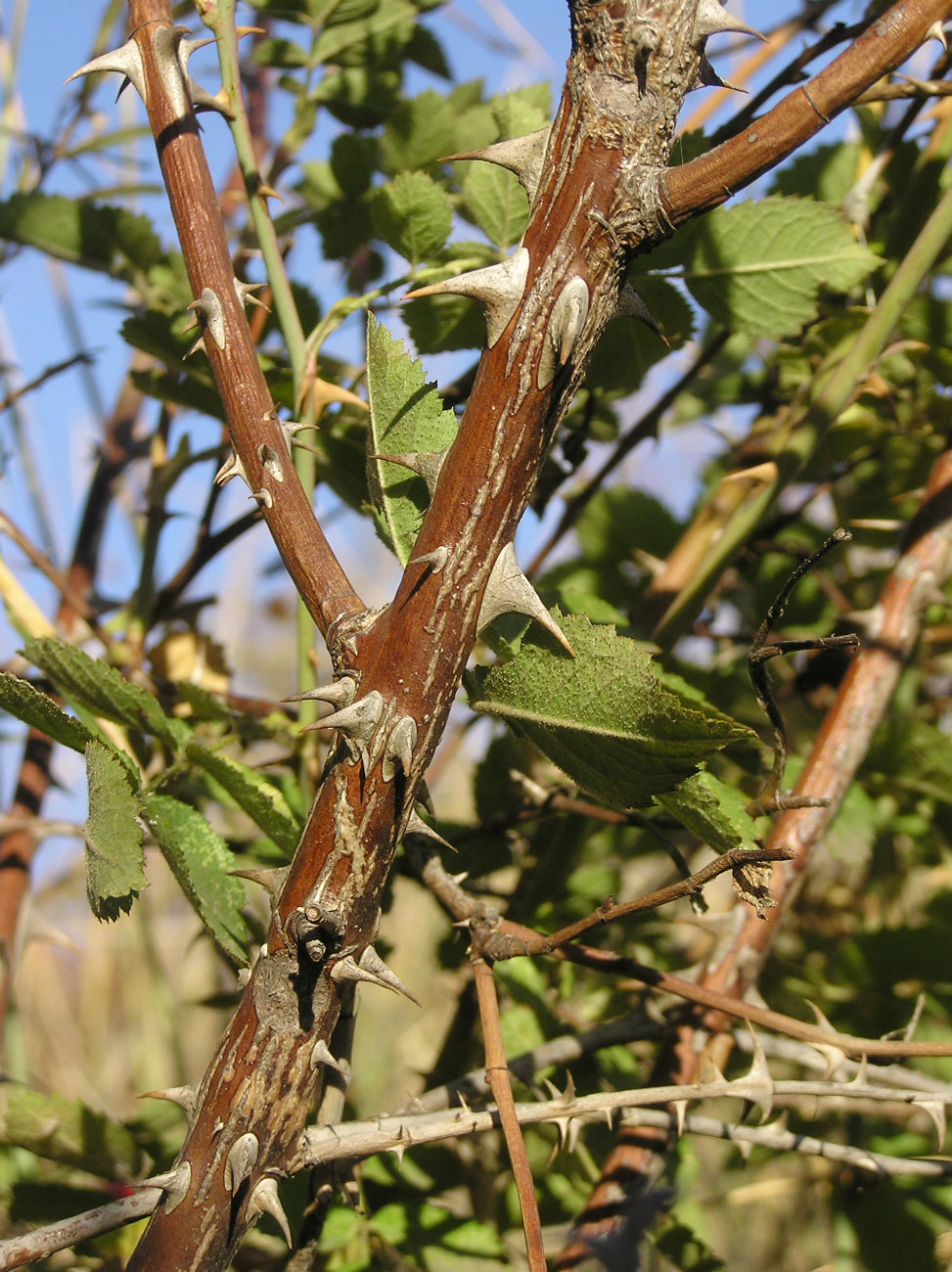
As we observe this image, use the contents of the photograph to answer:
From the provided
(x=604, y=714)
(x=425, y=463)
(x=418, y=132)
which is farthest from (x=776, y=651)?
(x=418, y=132)

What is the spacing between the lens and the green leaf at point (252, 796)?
0.55m

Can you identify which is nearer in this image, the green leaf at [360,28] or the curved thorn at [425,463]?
the curved thorn at [425,463]

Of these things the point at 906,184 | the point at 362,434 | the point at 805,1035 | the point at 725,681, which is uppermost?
the point at 906,184

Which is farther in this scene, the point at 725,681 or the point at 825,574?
the point at 825,574

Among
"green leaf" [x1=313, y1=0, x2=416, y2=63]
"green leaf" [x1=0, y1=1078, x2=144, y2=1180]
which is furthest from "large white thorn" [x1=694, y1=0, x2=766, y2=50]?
"green leaf" [x1=0, y1=1078, x2=144, y2=1180]

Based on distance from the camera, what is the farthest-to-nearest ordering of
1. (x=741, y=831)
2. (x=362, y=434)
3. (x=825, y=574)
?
(x=825, y=574) < (x=362, y=434) < (x=741, y=831)

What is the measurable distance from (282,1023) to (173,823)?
14 centimetres

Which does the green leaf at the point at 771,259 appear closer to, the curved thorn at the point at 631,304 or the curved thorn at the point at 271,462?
the curved thorn at the point at 631,304

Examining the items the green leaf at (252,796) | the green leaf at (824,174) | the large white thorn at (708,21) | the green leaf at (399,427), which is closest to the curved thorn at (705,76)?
→ the large white thorn at (708,21)

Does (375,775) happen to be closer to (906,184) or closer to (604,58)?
(604,58)

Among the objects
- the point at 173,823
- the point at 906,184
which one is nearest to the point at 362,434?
the point at 173,823

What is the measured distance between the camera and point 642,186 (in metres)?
→ 0.44

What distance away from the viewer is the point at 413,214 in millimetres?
689

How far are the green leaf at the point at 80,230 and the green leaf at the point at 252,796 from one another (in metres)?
0.47
